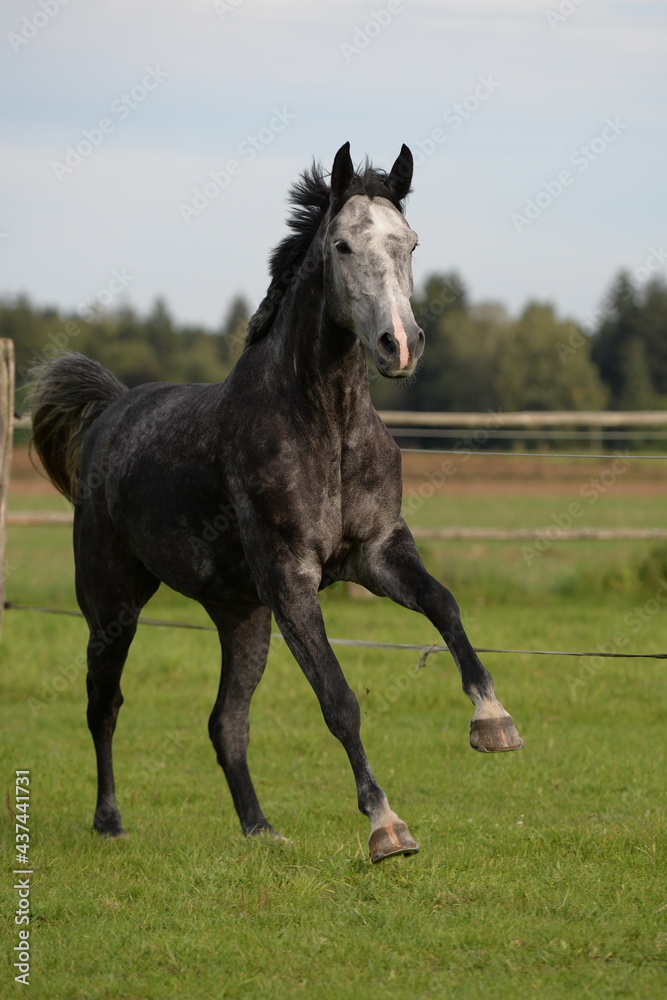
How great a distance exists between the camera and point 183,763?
7.05m

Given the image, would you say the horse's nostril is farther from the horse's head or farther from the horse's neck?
the horse's neck

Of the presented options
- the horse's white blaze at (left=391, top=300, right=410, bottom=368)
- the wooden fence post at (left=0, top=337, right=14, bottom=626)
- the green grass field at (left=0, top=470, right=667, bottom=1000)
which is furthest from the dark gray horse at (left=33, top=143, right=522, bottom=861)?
the wooden fence post at (left=0, top=337, right=14, bottom=626)

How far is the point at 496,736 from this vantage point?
3.82 m

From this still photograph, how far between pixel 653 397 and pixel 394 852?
4447 centimetres

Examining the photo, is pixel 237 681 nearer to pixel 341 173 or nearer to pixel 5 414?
pixel 341 173

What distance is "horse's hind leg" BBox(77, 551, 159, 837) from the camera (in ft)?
18.5

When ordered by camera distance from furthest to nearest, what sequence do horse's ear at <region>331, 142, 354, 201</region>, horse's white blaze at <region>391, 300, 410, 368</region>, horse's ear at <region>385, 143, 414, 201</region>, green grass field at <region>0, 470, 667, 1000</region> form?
horse's ear at <region>385, 143, 414, 201</region>, horse's ear at <region>331, 142, 354, 201</region>, horse's white blaze at <region>391, 300, 410, 368</region>, green grass field at <region>0, 470, 667, 1000</region>

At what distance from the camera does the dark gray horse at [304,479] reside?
12.8 feet

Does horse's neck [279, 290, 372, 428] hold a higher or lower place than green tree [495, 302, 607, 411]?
higher

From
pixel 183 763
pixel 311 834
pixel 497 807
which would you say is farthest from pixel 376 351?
pixel 183 763

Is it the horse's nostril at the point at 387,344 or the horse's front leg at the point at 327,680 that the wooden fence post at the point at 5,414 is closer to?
the horse's front leg at the point at 327,680

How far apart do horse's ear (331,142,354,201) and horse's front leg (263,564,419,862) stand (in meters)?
1.40

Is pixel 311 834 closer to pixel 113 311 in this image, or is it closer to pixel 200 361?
pixel 200 361

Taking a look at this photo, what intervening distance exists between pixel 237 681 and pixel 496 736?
195 centimetres
